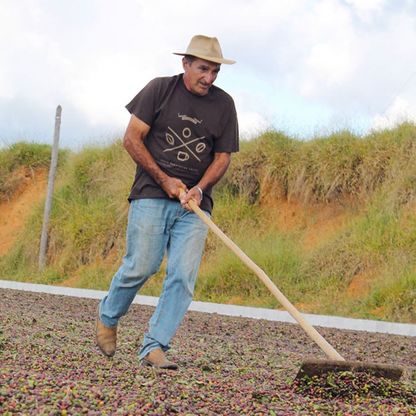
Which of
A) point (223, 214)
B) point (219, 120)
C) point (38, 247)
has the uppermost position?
point (219, 120)

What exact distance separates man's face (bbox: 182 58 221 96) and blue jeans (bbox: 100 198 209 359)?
0.77m

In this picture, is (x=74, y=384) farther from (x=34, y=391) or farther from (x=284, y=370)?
(x=284, y=370)

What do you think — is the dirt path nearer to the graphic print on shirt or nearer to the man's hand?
the graphic print on shirt

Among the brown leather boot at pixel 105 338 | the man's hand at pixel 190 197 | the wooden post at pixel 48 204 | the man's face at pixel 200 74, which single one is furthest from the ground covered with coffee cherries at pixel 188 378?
the wooden post at pixel 48 204

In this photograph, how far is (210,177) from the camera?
15.7ft

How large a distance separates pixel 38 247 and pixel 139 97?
44.3 ft

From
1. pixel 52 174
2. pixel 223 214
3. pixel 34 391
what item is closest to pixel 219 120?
pixel 34 391

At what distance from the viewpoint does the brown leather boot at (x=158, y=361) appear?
451 cm

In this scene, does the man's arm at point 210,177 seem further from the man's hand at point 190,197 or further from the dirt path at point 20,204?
the dirt path at point 20,204

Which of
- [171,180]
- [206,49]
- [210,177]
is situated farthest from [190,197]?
[206,49]

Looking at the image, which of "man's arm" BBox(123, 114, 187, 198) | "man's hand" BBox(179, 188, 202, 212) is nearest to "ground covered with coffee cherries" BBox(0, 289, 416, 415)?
"man's hand" BBox(179, 188, 202, 212)

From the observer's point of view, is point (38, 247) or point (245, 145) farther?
point (38, 247)

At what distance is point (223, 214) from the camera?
47.6ft

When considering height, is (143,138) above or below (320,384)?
above
